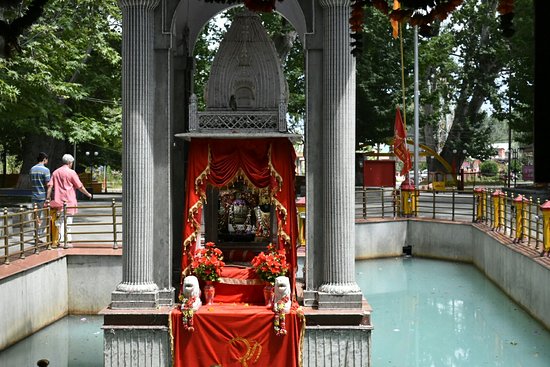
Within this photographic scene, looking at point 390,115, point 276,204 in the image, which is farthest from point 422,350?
point 390,115

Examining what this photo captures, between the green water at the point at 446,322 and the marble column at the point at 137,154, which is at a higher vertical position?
the marble column at the point at 137,154

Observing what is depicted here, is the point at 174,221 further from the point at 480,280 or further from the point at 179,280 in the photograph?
the point at 480,280

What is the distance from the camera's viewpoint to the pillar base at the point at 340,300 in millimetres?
10234

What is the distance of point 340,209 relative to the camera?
10359mm

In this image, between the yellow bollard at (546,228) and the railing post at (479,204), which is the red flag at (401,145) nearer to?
the railing post at (479,204)

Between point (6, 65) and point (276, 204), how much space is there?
496 inches

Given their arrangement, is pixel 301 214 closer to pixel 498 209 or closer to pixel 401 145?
pixel 498 209

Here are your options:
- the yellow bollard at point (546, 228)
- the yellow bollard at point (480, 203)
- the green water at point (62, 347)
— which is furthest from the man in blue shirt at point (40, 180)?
the yellow bollard at point (480, 203)

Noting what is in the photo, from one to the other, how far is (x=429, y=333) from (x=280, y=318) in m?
5.52

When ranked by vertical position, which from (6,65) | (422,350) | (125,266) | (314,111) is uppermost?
(6,65)

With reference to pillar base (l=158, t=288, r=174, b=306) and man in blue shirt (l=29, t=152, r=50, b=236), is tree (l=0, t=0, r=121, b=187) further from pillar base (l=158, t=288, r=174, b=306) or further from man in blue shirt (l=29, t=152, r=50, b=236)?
pillar base (l=158, t=288, r=174, b=306)

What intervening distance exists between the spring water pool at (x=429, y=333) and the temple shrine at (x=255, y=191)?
2284mm

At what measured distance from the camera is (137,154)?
33.9ft

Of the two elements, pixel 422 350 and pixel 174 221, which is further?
pixel 422 350
